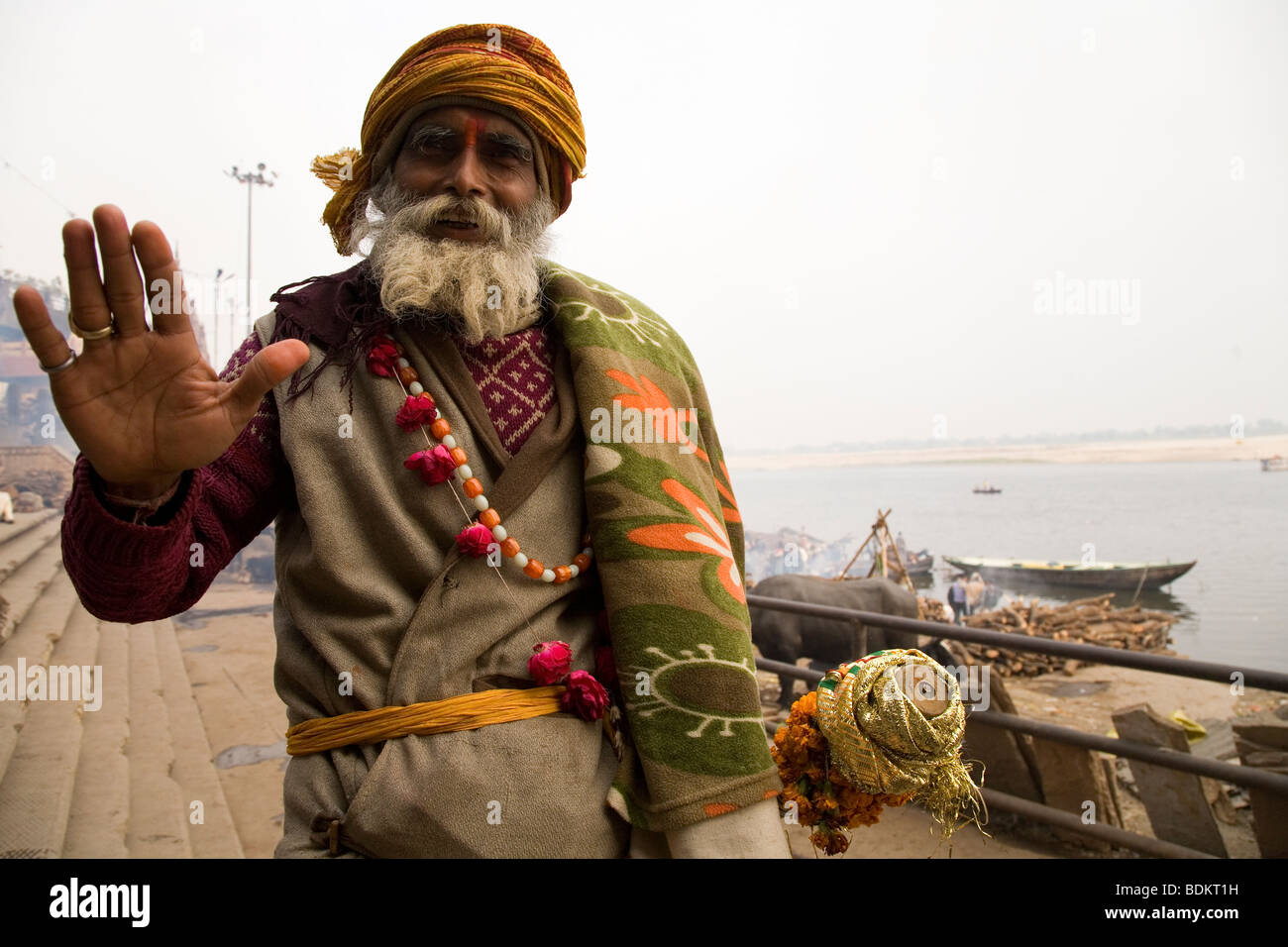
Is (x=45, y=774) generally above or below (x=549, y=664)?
below

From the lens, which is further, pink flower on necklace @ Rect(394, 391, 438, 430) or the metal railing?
the metal railing

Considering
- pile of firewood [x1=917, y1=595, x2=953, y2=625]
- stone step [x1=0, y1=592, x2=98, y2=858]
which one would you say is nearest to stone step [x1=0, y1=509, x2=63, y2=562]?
stone step [x1=0, y1=592, x2=98, y2=858]

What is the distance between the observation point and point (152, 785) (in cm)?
482

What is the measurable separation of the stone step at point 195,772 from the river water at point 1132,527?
502 cm

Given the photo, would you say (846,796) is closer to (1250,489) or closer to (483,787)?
(483,787)

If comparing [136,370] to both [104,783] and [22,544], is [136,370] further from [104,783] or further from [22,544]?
[22,544]

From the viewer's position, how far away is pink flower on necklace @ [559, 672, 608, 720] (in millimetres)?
1444

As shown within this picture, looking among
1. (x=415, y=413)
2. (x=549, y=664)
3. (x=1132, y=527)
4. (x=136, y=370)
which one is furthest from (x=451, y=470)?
(x=1132, y=527)

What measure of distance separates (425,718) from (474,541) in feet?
1.04

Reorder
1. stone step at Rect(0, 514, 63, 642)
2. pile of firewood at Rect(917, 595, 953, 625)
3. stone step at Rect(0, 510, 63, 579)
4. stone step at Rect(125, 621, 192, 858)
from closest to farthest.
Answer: stone step at Rect(125, 621, 192, 858), stone step at Rect(0, 514, 63, 642), stone step at Rect(0, 510, 63, 579), pile of firewood at Rect(917, 595, 953, 625)

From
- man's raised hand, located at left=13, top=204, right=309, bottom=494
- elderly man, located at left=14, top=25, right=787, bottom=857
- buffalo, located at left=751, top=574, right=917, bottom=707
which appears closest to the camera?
man's raised hand, located at left=13, top=204, right=309, bottom=494

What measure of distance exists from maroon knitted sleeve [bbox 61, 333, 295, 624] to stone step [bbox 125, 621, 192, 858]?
103 inches

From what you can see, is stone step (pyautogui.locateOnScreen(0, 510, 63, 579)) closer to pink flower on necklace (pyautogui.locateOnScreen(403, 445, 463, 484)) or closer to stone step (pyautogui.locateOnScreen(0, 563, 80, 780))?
stone step (pyautogui.locateOnScreen(0, 563, 80, 780))

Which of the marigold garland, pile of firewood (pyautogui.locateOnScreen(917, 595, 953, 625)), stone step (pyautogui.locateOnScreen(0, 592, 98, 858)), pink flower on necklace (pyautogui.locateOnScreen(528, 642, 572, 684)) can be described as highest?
pink flower on necklace (pyautogui.locateOnScreen(528, 642, 572, 684))
